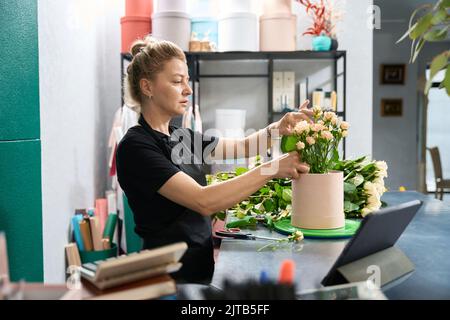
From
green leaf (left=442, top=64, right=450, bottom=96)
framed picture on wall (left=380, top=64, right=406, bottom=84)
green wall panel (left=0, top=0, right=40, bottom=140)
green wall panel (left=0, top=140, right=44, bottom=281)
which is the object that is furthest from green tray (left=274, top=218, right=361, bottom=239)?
framed picture on wall (left=380, top=64, right=406, bottom=84)

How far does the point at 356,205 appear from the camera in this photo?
147 centimetres

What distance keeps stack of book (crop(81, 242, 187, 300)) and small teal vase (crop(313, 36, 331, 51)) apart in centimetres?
306

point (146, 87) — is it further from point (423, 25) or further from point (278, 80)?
point (278, 80)

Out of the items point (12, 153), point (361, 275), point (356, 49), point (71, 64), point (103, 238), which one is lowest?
point (103, 238)

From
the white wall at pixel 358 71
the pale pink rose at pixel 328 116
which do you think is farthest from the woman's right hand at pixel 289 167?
the white wall at pixel 358 71

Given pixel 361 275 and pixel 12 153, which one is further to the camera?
pixel 12 153

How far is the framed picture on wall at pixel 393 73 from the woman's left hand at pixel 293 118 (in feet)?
20.3

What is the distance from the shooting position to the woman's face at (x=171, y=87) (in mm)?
1561

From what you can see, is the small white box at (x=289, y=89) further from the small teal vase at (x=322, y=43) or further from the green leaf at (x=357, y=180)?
the green leaf at (x=357, y=180)

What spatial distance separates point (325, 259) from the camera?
106 cm

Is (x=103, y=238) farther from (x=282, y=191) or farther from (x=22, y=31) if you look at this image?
(x=282, y=191)

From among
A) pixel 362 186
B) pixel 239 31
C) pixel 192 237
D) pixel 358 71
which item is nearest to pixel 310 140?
pixel 362 186
